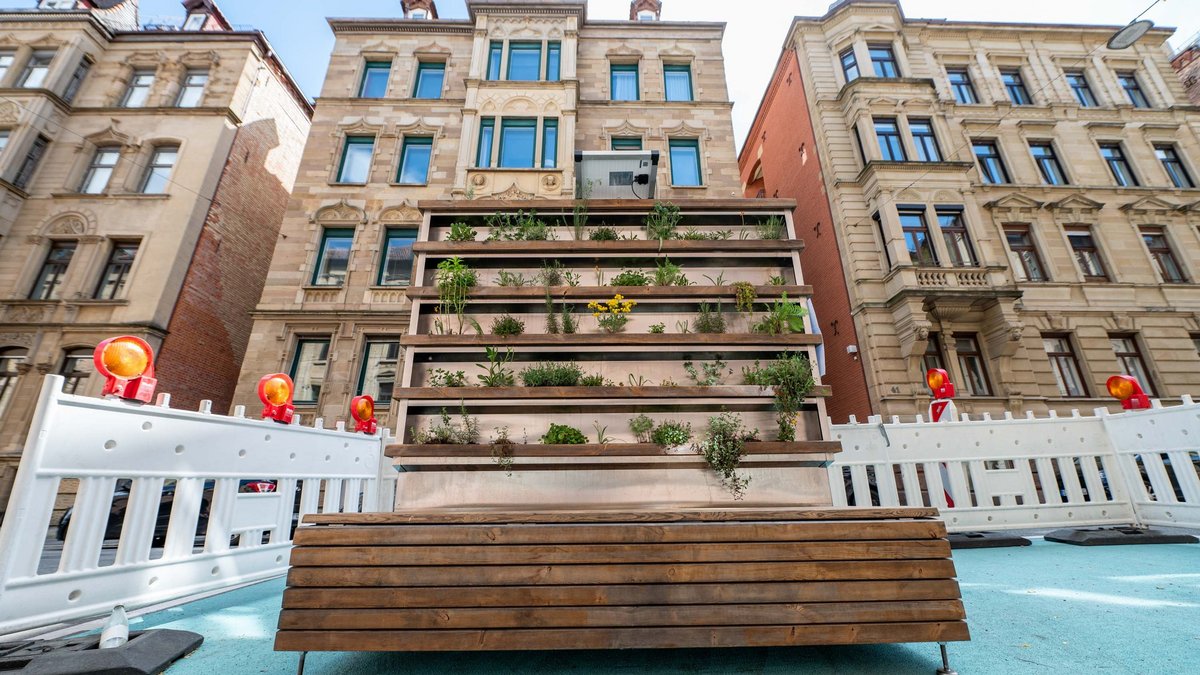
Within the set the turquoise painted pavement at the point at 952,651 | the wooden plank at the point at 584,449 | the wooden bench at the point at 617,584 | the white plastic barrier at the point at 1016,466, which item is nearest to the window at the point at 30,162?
the turquoise painted pavement at the point at 952,651

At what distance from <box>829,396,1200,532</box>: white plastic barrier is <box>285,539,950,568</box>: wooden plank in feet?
13.2

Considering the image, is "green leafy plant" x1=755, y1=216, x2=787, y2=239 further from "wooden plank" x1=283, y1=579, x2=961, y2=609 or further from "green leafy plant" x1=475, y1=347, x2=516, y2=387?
"wooden plank" x1=283, y1=579, x2=961, y2=609

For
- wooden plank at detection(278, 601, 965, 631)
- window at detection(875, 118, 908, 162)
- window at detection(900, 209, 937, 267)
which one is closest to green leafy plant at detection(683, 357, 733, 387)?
wooden plank at detection(278, 601, 965, 631)

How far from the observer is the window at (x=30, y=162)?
1434 centimetres

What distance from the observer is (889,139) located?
15.8 meters

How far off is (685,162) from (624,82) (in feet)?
13.8

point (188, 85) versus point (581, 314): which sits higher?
point (188, 85)

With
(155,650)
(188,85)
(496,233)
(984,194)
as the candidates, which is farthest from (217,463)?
(984,194)

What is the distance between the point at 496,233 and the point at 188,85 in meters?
19.3

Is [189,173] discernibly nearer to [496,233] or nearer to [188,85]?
[188,85]

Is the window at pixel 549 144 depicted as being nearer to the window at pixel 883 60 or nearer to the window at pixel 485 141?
the window at pixel 485 141

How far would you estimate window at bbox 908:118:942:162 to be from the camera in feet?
51.3

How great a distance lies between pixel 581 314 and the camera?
4.90 metres

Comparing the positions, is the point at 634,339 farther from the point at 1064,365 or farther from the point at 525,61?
the point at 1064,365
